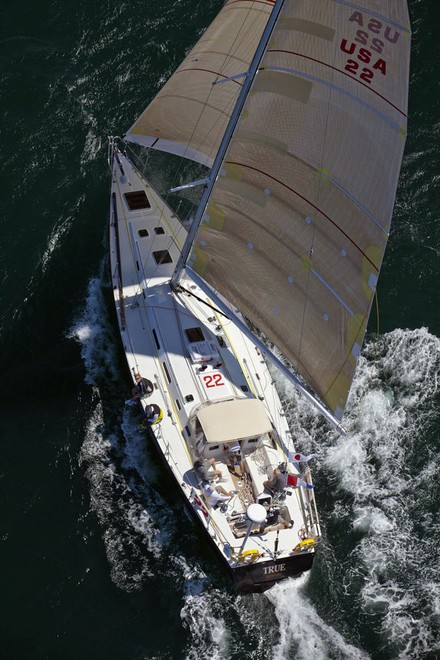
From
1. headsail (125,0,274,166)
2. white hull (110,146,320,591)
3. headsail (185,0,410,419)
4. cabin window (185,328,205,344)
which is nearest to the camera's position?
headsail (185,0,410,419)

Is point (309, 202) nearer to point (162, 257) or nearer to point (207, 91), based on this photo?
point (207, 91)

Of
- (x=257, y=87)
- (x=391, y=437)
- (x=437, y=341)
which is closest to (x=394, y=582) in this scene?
(x=391, y=437)

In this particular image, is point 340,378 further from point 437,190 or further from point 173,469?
point 437,190

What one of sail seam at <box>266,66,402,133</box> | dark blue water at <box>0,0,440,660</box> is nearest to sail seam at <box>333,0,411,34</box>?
sail seam at <box>266,66,402,133</box>

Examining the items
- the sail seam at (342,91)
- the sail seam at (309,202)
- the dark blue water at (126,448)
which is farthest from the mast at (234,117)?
the dark blue water at (126,448)

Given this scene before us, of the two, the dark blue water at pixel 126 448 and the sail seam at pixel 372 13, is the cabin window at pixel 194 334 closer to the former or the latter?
the dark blue water at pixel 126 448

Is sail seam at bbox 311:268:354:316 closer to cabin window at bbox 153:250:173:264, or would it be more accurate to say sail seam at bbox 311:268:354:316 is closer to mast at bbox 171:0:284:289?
mast at bbox 171:0:284:289

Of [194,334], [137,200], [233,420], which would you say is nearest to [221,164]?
[194,334]
